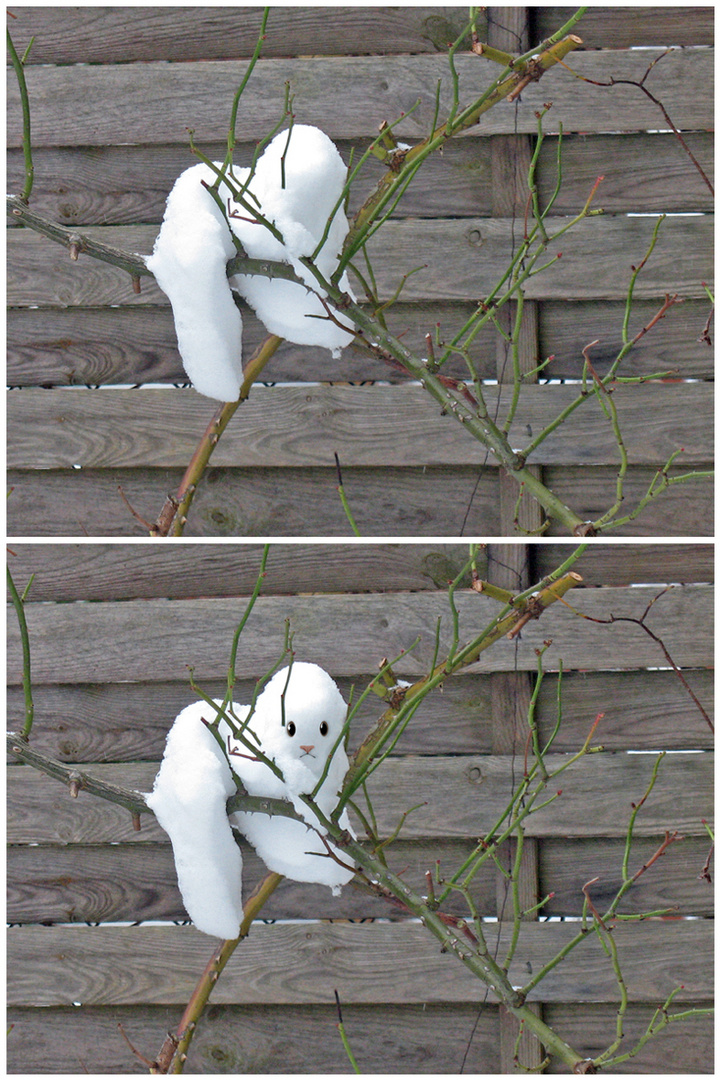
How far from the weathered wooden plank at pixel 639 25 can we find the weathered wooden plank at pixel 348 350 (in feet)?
1.08

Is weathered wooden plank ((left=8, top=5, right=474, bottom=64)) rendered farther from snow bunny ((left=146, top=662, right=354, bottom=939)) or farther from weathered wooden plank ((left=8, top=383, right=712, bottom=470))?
snow bunny ((left=146, top=662, right=354, bottom=939))

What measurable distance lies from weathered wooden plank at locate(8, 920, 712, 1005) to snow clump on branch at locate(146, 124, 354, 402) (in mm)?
770

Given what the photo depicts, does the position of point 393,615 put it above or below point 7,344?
below

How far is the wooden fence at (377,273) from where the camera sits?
1.02 m

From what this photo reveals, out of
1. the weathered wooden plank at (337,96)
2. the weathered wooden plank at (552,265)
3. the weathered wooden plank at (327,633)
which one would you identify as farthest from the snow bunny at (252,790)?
the weathered wooden plank at (337,96)

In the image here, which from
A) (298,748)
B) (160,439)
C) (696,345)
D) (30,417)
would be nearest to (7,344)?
(30,417)

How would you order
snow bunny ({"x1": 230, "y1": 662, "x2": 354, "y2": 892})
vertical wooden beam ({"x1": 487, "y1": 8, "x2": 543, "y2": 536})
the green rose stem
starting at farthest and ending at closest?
vertical wooden beam ({"x1": 487, "y1": 8, "x2": 543, "y2": 536}), the green rose stem, snow bunny ({"x1": 230, "y1": 662, "x2": 354, "y2": 892})

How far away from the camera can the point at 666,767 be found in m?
1.04

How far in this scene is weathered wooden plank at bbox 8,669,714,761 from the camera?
1049 mm

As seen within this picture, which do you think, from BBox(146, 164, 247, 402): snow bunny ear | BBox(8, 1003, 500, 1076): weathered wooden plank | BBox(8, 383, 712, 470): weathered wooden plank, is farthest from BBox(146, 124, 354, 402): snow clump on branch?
BBox(8, 1003, 500, 1076): weathered wooden plank

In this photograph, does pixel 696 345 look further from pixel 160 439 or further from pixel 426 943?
pixel 426 943

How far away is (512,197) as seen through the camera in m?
1.03

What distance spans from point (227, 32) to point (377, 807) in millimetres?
1007

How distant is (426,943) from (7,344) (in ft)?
3.16
